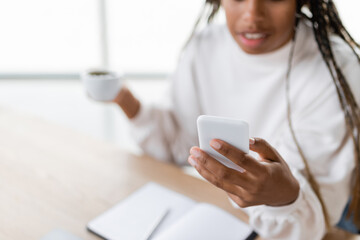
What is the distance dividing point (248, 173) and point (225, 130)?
0.09 m

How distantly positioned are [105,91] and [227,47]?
0.39 m

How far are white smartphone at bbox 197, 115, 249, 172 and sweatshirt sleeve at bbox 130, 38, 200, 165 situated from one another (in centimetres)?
55

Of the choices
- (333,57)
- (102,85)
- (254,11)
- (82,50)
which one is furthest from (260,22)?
(82,50)

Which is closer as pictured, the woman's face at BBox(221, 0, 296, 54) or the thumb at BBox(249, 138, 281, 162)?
the thumb at BBox(249, 138, 281, 162)

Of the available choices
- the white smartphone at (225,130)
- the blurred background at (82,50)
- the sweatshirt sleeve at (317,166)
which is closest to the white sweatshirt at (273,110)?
the sweatshirt sleeve at (317,166)

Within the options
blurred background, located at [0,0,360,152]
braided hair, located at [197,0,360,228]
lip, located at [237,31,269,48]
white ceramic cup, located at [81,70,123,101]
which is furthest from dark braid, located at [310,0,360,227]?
blurred background, located at [0,0,360,152]

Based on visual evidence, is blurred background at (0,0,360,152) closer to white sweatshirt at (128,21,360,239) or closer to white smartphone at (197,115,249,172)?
white sweatshirt at (128,21,360,239)

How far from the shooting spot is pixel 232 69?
1136 millimetres

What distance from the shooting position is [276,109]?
3.50 feet

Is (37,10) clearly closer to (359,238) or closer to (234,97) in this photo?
(234,97)

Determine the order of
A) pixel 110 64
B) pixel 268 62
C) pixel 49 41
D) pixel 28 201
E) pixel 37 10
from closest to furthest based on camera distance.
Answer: pixel 28 201 → pixel 268 62 → pixel 110 64 → pixel 37 10 → pixel 49 41

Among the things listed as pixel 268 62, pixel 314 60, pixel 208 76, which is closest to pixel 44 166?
pixel 208 76

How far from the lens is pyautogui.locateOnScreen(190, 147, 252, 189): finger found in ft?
2.07

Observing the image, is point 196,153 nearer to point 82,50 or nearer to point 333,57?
point 333,57
